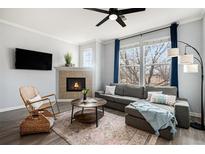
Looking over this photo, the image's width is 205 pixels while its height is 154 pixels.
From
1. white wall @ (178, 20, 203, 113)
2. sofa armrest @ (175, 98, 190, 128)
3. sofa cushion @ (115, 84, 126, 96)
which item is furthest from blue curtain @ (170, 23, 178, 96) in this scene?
sofa cushion @ (115, 84, 126, 96)

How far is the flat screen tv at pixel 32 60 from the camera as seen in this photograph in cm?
357

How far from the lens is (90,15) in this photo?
2.93m

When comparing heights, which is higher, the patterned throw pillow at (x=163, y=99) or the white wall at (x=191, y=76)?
the white wall at (x=191, y=76)

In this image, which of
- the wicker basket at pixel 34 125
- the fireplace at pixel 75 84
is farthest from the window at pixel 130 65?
the wicker basket at pixel 34 125

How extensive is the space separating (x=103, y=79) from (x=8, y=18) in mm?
3841

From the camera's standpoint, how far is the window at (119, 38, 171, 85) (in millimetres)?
3768

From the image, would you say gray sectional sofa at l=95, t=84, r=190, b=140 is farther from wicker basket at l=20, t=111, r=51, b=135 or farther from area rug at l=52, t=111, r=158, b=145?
wicker basket at l=20, t=111, r=51, b=135

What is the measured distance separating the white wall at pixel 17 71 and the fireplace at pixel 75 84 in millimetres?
597

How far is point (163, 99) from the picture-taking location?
2.94 metres

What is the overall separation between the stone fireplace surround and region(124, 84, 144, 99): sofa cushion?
162 cm

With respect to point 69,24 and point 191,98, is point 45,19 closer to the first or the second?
point 69,24

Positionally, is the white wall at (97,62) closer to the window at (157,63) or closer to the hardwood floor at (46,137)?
the window at (157,63)

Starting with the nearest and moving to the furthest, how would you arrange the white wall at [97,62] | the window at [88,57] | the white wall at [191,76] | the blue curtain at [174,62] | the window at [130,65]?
1. the white wall at [191,76]
2. the blue curtain at [174,62]
3. the window at [130,65]
4. the white wall at [97,62]
5. the window at [88,57]

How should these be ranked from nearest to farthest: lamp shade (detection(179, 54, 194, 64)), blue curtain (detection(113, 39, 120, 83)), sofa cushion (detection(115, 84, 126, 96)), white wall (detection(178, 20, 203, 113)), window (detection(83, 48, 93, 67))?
1. lamp shade (detection(179, 54, 194, 64))
2. white wall (detection(178, 20, 203, 113))
3. sofa cushion (detection(115, 84, 126, 96))
4. blue curtain (detection(113, 39, 120, 83))
5. window (detection(83, 48, 93, 67))
